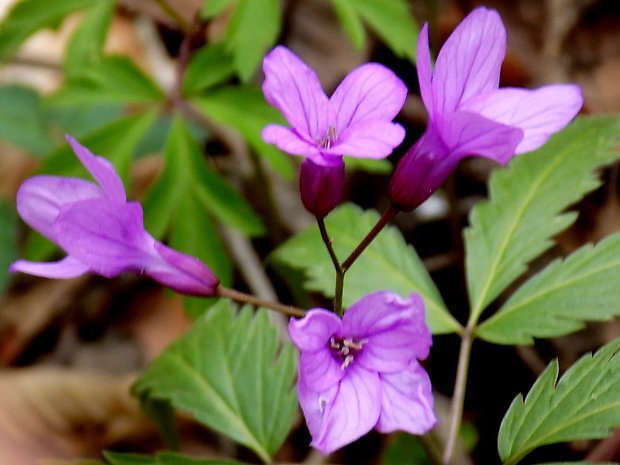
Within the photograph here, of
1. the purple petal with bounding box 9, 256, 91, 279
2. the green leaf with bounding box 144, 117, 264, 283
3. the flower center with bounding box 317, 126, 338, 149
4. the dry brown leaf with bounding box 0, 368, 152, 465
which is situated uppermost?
the flower center with bounding box 317, 126, 338, 149

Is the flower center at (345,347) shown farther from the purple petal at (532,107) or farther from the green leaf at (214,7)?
the green leaf at (214,7)

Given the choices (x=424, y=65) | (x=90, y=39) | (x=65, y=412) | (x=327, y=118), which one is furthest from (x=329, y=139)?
(x=65, y=412)

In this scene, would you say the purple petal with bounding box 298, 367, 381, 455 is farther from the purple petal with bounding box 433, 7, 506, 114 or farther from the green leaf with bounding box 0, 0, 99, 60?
the green leaf with bounding box 0, 0, 99, 60

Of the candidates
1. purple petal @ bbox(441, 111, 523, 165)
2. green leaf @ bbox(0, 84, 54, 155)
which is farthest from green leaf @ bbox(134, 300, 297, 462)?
green leaf @ bbox(0, 84, 54, 155)

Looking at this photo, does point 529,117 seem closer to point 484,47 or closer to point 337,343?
point 484,47

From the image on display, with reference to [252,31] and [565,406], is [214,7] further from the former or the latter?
[565,406]
